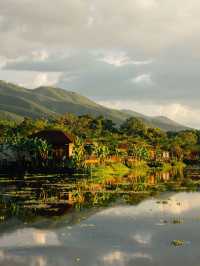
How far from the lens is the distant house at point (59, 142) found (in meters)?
124

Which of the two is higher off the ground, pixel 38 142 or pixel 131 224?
pixel 38 142

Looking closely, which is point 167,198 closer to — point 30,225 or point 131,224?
point 131,224

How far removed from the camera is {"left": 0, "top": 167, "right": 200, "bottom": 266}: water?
29453 millimetres

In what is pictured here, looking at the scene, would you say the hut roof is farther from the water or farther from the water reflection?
the water reflection

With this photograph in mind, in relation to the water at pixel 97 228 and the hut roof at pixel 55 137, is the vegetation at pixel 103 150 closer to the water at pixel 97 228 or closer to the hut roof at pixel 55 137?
the hut roof at pixel 55 137

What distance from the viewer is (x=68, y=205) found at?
52.2m

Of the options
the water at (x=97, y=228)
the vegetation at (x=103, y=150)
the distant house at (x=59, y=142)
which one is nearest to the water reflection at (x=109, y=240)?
the water at (x=97, y=228)

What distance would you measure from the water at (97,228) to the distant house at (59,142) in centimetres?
5754

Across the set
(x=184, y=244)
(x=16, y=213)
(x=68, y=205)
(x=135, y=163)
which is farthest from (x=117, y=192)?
(x=135, y=163)

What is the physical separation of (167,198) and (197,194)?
8.00 m

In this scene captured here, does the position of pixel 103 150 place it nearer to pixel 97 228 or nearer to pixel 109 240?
pixel 97 228

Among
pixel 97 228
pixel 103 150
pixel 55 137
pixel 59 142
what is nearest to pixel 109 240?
pixel 97 228

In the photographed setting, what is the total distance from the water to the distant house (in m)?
57.5

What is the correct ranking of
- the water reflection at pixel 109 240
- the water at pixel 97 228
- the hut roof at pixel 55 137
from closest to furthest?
the water reflection at pixel 109 240 → the water at pixel 97 228 → the hut roof at pixel 55 137
